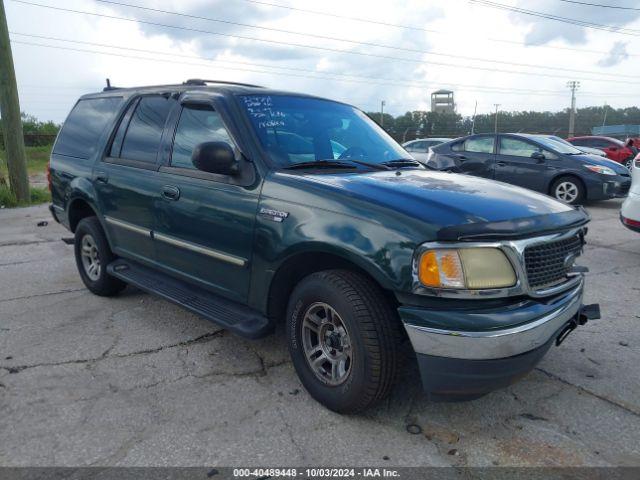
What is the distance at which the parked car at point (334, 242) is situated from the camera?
2371 mm

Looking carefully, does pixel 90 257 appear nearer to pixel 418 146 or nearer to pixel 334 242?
pixel 334 242

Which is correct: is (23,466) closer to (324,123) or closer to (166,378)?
(166,378)

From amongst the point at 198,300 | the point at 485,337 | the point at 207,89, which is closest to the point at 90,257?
the point at 198,300

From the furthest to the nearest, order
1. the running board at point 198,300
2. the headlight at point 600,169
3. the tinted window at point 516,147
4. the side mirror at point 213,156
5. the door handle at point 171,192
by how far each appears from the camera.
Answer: the tinted window at point 516,147
the headlight at point 600,169
the door handle at point 171,192
the running board at point 198,300
the side mirror at point 213,156

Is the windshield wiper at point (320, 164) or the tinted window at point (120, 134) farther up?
the tinted window at point (120, 134)

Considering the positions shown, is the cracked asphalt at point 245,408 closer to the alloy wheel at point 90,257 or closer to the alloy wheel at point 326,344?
the alloy wheel at point 326,344

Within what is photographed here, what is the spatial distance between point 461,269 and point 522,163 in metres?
9.01

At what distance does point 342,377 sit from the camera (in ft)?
9.12

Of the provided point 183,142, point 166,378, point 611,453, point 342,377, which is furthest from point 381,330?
point 183,142

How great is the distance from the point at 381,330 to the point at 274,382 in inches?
40.4

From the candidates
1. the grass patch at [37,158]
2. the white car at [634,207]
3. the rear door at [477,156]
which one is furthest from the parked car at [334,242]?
the grass patch at [37,158]

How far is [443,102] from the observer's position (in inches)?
2330

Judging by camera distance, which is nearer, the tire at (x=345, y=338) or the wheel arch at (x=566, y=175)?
the tire at (x=345, y=338)

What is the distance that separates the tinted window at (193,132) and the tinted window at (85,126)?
3.97 feet
